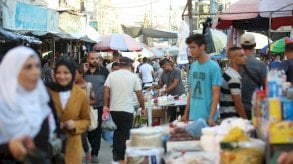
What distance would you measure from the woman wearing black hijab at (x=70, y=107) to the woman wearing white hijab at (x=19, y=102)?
4.52 feet

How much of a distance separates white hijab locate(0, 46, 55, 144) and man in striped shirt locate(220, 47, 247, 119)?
341 cm

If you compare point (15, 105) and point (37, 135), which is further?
point (37, 135)

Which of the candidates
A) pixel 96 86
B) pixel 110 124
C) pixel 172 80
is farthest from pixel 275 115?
pixel 172 80

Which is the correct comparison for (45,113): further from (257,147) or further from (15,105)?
(257,147)

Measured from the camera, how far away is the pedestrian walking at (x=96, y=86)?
932cm

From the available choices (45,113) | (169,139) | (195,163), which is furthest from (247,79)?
(45,113)

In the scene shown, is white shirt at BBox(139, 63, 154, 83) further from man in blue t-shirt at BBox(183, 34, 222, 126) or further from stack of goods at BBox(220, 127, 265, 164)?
stack of goods at BBox(220, 127, 265, 164)

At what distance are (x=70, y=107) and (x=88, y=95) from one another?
276cm

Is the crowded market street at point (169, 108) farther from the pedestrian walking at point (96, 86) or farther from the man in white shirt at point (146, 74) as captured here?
the man in white shirt at point (146, 74)

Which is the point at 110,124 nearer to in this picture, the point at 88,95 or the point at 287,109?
the point at 88,95

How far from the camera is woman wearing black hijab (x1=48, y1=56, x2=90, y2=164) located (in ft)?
17.0

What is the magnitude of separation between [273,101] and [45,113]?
199 cm

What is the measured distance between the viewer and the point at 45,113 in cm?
393

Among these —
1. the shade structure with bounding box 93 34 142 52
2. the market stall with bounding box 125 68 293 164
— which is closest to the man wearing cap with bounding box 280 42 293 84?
the market stall with bounding box 125 68 293 164
